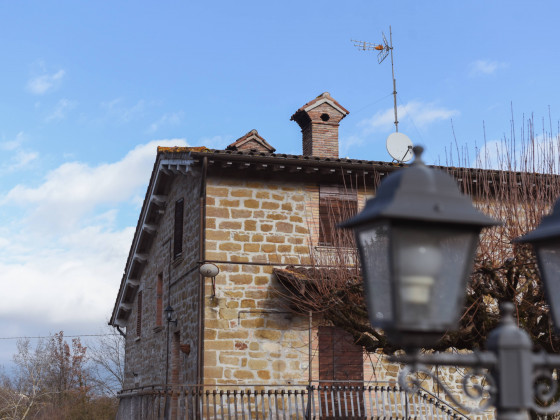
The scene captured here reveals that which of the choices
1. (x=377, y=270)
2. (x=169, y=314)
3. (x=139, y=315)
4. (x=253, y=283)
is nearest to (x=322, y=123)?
(x=253, y=283)

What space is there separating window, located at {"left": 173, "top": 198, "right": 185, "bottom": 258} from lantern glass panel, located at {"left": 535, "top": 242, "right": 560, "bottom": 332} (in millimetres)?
12628

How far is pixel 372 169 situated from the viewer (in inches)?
553

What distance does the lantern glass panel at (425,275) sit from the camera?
2656mm

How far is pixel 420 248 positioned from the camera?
106 inches

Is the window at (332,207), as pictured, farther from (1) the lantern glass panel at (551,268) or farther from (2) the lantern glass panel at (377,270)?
(2) the lantern glass panel at (377,270)

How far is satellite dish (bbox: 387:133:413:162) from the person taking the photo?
15.7 m

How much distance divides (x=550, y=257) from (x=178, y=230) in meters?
13.0

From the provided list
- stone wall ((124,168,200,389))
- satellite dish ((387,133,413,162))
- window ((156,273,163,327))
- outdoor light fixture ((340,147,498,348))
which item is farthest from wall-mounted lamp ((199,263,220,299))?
outdoor light fixture ((340,147,498,348))

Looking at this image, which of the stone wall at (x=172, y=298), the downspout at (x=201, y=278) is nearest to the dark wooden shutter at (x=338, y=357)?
the downspout at (x=201, y=278)

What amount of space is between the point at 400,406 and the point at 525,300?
16.8ft

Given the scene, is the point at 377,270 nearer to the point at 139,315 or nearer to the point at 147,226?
the point at 147,226

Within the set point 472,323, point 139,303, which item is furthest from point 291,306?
point 139,303

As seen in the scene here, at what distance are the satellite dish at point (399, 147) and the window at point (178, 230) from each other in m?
4.82

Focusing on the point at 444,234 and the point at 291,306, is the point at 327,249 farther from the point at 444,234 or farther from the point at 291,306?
the point at 444,234
